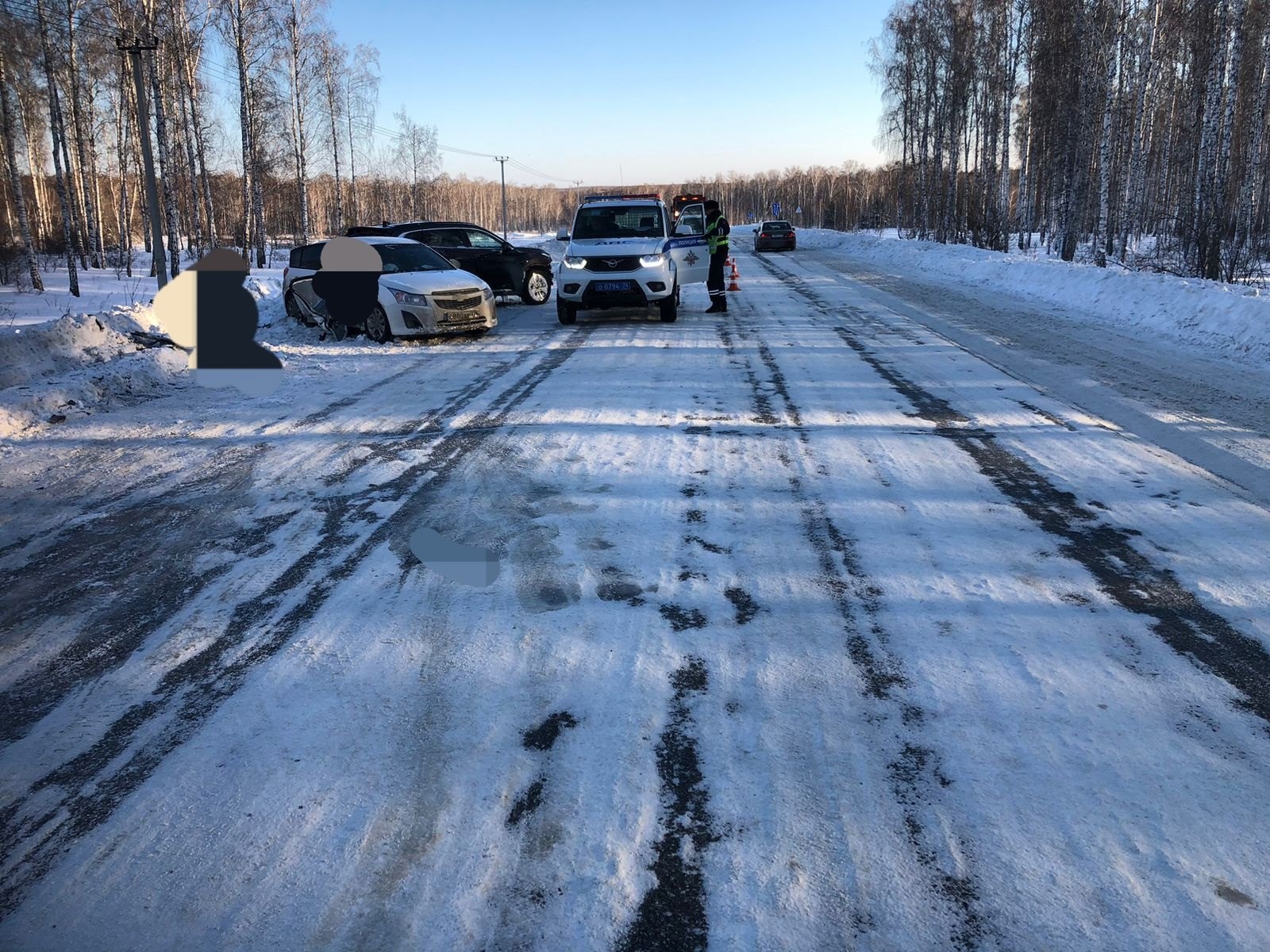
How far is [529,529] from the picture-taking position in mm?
4945

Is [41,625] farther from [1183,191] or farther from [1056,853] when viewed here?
[1183,191]

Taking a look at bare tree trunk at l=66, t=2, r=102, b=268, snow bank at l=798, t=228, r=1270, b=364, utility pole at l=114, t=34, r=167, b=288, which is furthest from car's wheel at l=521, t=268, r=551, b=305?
bare tree trunk at l=66, t=2, r=102, b=268

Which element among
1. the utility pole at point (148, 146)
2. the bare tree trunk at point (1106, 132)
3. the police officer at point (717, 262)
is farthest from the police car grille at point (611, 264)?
the bare tree trunk at point (1106, 132)

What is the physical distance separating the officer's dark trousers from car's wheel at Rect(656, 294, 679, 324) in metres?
1.31

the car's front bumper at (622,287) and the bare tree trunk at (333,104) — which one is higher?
the bare tree trunk at (333,104)

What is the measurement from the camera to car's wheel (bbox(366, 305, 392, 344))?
1249 centimetres

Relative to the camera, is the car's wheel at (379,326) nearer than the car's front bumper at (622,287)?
Yes

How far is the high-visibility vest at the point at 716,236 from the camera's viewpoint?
50.6 feet

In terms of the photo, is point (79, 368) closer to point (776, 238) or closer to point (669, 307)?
point (669, 307)

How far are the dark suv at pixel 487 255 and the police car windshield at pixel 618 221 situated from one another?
8.87 feet

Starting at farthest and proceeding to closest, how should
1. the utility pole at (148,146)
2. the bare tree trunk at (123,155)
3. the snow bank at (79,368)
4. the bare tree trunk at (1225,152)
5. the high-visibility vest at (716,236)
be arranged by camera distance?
the bare tree trunk at (123,155), the bare tree trunk at (1225,152), the utility pole at (148,146), the high-visibility vest at (716,236), the snow bank at (79,368)

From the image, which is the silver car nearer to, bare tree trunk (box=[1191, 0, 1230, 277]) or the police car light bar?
the police car light bar

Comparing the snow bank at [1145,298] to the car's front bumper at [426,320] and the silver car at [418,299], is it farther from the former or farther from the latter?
the car's front bumper at [426,320]

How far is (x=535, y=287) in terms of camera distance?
17688mm
